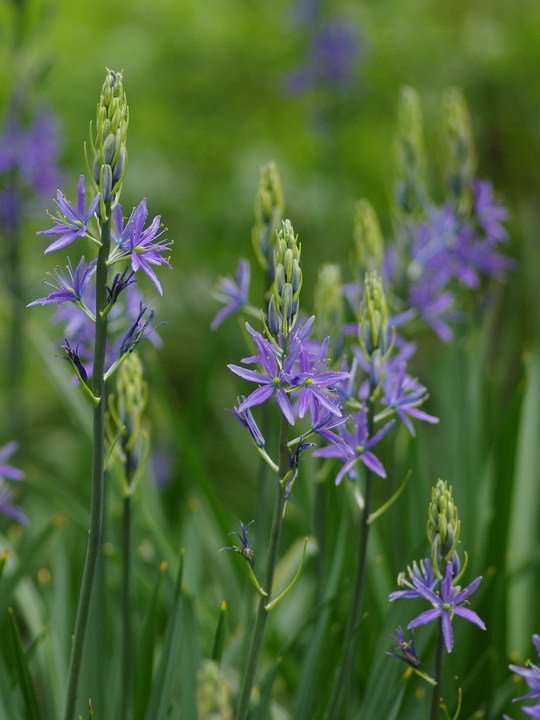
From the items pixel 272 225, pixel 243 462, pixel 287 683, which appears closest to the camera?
pixel 272 225

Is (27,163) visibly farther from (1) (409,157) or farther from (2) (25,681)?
(2) (25,681)

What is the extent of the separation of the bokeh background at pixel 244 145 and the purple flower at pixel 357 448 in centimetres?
199

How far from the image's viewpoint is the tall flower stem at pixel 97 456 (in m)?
1.61

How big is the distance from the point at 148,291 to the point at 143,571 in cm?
344

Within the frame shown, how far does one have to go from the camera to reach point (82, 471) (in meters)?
3.96

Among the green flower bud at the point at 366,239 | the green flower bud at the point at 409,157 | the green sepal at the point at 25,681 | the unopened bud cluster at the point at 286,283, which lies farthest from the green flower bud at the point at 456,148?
the green sepal at the point at 25,681

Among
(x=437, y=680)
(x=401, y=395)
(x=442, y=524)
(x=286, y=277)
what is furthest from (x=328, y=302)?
(x=437, y=680)

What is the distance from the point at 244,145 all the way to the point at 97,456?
218 inches

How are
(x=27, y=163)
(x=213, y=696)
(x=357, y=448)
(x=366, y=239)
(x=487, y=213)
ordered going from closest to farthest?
(x=213, y=696) → (x=357, y=448) → (x=366, y=239) → (x=487, y=213) → (x=27, y=163)

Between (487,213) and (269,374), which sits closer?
(269,374)

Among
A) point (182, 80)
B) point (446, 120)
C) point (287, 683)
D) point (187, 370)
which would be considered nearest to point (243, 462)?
point (187, 370)

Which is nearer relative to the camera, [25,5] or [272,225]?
[272,225]

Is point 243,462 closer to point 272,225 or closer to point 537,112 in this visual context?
point 272,225

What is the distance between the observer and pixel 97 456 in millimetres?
1652
